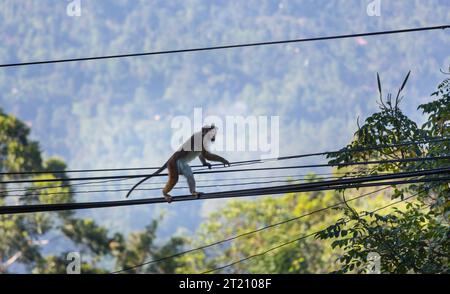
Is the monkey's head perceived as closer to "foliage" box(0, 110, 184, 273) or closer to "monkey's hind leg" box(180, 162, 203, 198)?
"monkey's hind leg" box(180, 162, 203, 198)

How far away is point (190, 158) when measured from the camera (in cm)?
988

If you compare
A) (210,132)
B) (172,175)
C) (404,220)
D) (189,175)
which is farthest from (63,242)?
(189,175)

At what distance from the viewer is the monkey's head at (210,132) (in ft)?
33.7

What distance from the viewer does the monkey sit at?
9.38 metres

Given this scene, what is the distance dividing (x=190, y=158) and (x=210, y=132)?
60cm

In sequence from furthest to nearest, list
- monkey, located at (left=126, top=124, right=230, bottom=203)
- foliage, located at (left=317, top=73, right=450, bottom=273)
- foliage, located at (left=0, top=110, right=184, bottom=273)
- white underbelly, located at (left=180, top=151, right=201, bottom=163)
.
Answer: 1. foliage, located at (left=0, top=110, right=184, bottom=273)
2. foliage, located at (left=317, top=73, right=450, bottom=273)
3. white underbelly, located at (left=180, top=151, right=201, bottom=163)
4. monkey, located at (left=126, top=124, right=230, bottom=203)

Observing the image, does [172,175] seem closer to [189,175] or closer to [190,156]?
[189,175]

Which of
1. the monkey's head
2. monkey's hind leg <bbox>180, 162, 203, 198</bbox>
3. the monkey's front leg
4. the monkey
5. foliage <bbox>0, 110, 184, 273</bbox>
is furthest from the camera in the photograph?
foliage <bbox>0, 110, 184, 273</bbox>

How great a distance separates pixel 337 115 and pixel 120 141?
43681 millimetres

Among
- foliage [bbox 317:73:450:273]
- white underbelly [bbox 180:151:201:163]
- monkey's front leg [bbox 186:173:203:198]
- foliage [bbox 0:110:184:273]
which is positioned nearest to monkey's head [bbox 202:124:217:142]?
white underbelly [bbox 180:151:201:163]

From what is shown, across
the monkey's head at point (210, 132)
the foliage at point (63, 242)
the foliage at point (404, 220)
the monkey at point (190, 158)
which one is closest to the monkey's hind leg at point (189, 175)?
the monkey at point (190, 158)
